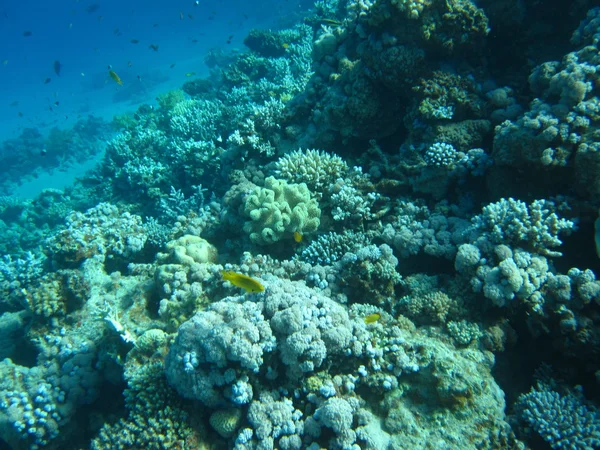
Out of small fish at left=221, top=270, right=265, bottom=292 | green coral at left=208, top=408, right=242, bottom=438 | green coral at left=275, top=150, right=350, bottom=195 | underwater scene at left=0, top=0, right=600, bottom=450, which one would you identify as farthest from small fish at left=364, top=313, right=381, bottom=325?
green coral at left=275, top=150, right=350, bottom=195

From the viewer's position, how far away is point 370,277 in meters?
4.23

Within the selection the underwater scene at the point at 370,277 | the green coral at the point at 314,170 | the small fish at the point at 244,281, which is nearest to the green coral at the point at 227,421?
the underwater scene at the point at 370,277

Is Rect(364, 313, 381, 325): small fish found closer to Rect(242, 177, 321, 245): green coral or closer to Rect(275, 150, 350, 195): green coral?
Rect(242, 177, 321, 245): green coral

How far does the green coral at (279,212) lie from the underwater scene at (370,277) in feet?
0.12

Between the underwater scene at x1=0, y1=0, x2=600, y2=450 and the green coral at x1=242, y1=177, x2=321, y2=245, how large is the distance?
0.04 m

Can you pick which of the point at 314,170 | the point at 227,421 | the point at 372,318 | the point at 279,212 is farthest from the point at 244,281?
the point at 314,170

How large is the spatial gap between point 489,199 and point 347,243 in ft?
7.43

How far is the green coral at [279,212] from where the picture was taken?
16.8 feet

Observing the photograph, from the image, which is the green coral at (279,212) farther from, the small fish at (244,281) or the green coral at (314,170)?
the small fish at (244,281)

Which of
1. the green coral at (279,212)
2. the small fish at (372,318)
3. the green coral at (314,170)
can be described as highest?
the green coral at (314,170)

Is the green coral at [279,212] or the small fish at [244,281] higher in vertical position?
the green coral at [279,212]

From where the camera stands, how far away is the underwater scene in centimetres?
312

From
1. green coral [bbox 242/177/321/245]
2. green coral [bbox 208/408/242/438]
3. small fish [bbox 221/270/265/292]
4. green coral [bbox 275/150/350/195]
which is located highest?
green coral [bbox 275/150/350/195]

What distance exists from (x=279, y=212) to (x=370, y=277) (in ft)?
5.99
